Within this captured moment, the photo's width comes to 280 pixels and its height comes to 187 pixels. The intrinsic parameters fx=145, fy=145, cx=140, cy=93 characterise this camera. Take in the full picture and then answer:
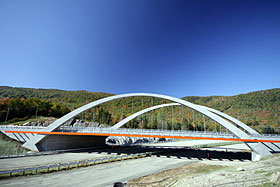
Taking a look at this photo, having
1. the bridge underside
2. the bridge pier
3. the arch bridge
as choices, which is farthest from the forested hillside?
the bridge pier

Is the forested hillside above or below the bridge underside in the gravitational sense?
above

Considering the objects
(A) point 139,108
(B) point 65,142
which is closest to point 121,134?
(B) point 65,142

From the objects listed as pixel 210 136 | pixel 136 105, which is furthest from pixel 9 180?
pixel 136 105

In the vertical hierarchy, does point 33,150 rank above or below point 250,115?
below

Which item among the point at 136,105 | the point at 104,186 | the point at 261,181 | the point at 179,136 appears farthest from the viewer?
the point at 136,105

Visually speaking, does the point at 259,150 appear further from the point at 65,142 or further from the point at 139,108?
the point at 139,108

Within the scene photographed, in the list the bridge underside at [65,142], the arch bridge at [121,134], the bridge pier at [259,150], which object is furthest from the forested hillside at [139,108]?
the bridge pier at [259,150]

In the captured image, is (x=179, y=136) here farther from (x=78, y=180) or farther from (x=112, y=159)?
(x=78, y=180)

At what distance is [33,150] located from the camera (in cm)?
2323

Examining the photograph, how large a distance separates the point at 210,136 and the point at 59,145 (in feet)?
78.3

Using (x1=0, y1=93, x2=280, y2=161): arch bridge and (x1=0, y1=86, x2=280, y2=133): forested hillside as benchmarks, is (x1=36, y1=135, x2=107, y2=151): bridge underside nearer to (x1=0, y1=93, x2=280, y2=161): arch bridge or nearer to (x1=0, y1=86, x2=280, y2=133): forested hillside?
(x1=0, y1=93, x2=280, y2=161): arch bridge

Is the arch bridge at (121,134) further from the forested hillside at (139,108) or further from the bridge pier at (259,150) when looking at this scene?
the forested hillside at (139,108)

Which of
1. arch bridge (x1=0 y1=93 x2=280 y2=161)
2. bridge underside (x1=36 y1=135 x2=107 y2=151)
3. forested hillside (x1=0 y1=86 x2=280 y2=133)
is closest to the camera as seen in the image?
arch bridge (x1=0 y1=93 x2=280 y2=161)

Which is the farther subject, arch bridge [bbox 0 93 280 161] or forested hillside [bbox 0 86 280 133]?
forested hillside [bbox 0 86 280 133]
